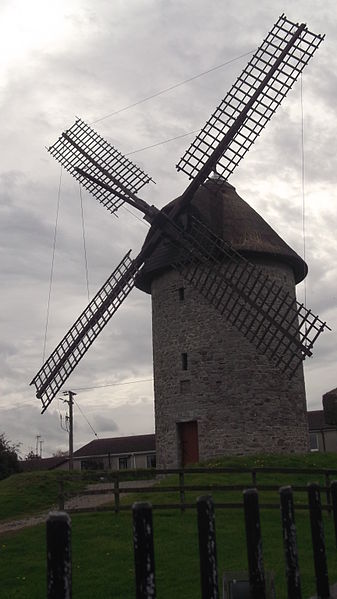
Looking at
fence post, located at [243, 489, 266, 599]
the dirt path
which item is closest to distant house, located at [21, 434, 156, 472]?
the dirt path

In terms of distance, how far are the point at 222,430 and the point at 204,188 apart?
9.00 metres

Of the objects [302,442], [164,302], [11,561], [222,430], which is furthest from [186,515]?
[164,302]

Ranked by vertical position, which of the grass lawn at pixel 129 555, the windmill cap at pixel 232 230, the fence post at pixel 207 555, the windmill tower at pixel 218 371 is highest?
the windmill cap at pixel 232 230

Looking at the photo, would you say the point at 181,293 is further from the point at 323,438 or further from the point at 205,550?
the point at 323,438

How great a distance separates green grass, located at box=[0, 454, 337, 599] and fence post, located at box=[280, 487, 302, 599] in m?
3.38

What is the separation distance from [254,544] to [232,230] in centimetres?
1995

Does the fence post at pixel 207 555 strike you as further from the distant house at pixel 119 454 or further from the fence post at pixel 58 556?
Answer: the distant house at pixel 119 454

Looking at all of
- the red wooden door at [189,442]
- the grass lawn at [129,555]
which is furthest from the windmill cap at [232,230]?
the grass lawn at [129,555]

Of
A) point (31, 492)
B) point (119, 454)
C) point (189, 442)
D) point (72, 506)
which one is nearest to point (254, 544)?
point (72, 506)

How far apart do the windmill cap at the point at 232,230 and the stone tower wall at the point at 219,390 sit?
63 centimetres

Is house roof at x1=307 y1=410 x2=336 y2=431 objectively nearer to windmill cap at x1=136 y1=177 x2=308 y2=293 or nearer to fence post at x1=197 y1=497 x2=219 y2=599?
windmill cap at x1=136 y1=177 x2=308 y2=293

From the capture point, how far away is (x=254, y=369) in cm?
2325

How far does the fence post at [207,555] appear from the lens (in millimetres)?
4223

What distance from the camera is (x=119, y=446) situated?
178 ft
